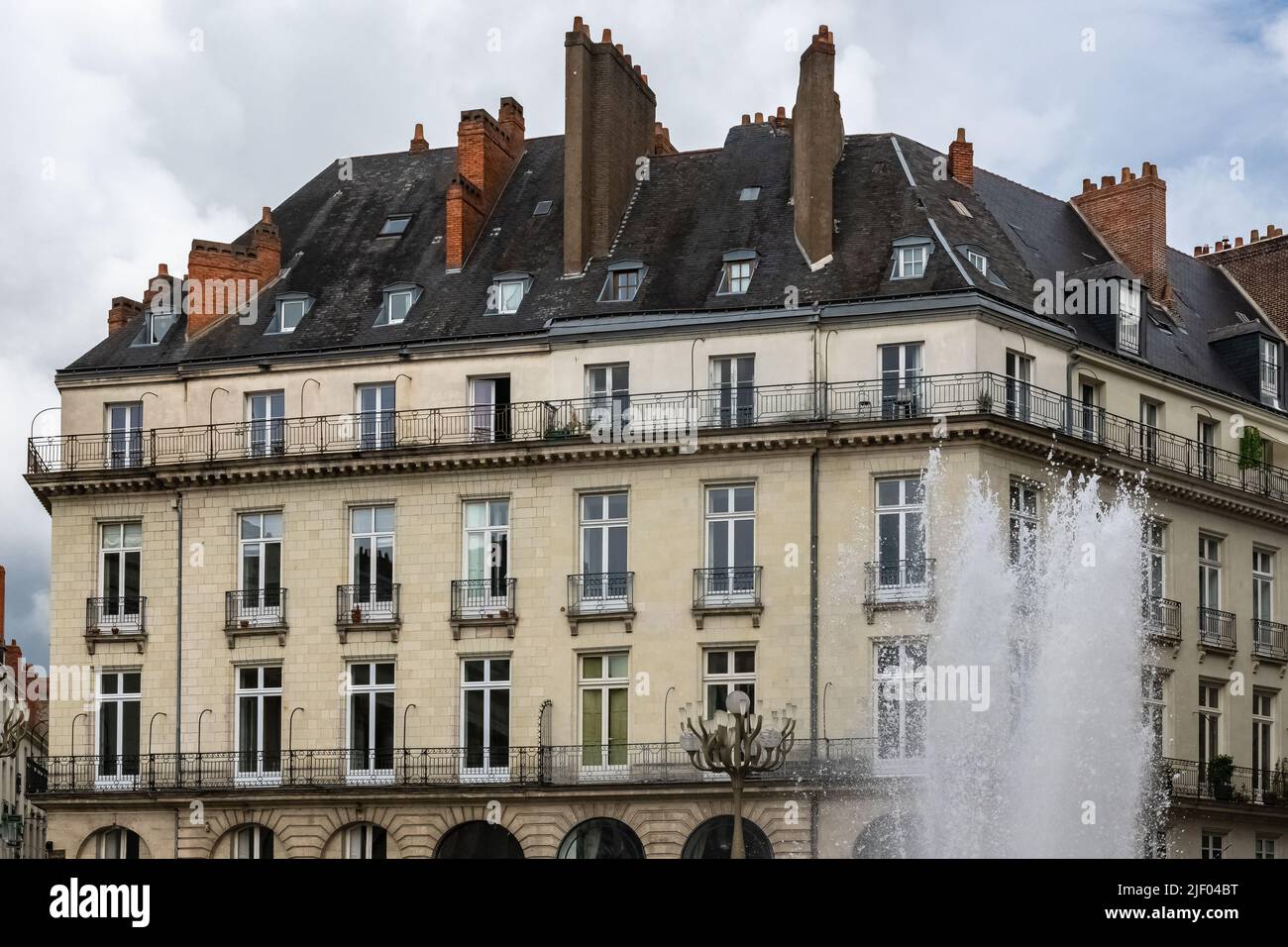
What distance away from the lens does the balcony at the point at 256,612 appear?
54.9 meters

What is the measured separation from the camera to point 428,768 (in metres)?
53.0

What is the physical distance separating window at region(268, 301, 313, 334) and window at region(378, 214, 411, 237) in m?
3.10

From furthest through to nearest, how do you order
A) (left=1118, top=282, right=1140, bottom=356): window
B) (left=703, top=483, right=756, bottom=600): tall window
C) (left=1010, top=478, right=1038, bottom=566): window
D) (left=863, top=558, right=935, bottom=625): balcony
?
(left=1118, top=282, right=1140, bottom=356): window, (left=703, top=483, right=756, bottom=600): tall window, (left=1010, top=478, right=1038, bottom=566): window, (left=863, top=558, right=935, bottom=625): balcony

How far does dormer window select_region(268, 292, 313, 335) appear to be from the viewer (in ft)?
189

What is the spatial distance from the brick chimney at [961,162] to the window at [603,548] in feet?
39.6

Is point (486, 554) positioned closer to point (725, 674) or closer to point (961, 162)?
point (725, 674)

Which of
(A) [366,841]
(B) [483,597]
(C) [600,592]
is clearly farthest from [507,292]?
(A) [366,841]

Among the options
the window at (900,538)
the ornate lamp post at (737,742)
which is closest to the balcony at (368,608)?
the ornate lamp post at (737,742)

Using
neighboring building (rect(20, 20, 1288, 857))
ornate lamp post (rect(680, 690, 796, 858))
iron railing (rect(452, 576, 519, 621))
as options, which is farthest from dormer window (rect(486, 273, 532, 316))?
ornate lamp post (rect(680, 690, 796, 858))

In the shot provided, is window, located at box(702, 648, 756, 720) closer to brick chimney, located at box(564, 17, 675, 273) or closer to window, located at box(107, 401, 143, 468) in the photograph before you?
brick chimney, located at box(564, 17, 675, 273)

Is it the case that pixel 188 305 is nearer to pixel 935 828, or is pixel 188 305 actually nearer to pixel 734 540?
pixel 734 540

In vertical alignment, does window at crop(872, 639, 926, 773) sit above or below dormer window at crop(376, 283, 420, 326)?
below
